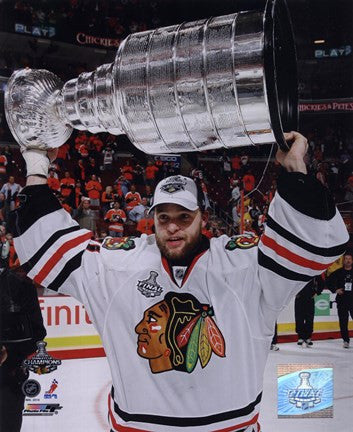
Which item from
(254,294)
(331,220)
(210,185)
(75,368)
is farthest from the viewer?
(75,368)

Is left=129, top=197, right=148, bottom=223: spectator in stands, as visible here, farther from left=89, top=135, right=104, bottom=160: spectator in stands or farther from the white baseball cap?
the white baseball cap

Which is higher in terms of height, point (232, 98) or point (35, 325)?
point (232, 98)

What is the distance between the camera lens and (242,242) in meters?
1.16

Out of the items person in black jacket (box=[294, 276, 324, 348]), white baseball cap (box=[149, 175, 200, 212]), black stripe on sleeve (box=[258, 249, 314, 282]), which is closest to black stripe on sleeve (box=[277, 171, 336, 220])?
black stripe on sleeve (box=[258, 249, 314, 282])

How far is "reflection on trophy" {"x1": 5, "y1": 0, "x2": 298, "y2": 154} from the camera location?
829 mm

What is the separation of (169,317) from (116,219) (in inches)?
26.3

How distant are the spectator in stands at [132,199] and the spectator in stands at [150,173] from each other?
0.48 ft

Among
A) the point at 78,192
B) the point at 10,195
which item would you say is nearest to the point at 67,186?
the point at 78,192

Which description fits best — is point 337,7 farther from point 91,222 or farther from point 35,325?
point 35,325

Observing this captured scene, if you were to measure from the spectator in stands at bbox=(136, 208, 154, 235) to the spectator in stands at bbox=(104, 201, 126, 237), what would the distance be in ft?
0.18

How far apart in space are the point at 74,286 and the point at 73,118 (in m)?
A: 0.38

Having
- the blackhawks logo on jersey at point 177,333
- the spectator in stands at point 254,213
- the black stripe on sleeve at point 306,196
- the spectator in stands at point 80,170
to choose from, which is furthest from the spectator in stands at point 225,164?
the black stripe on sleeve at point 306,196

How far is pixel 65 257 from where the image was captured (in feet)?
3.74

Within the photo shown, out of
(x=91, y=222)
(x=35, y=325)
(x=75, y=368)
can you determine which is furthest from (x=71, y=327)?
(x=91, y=222)
